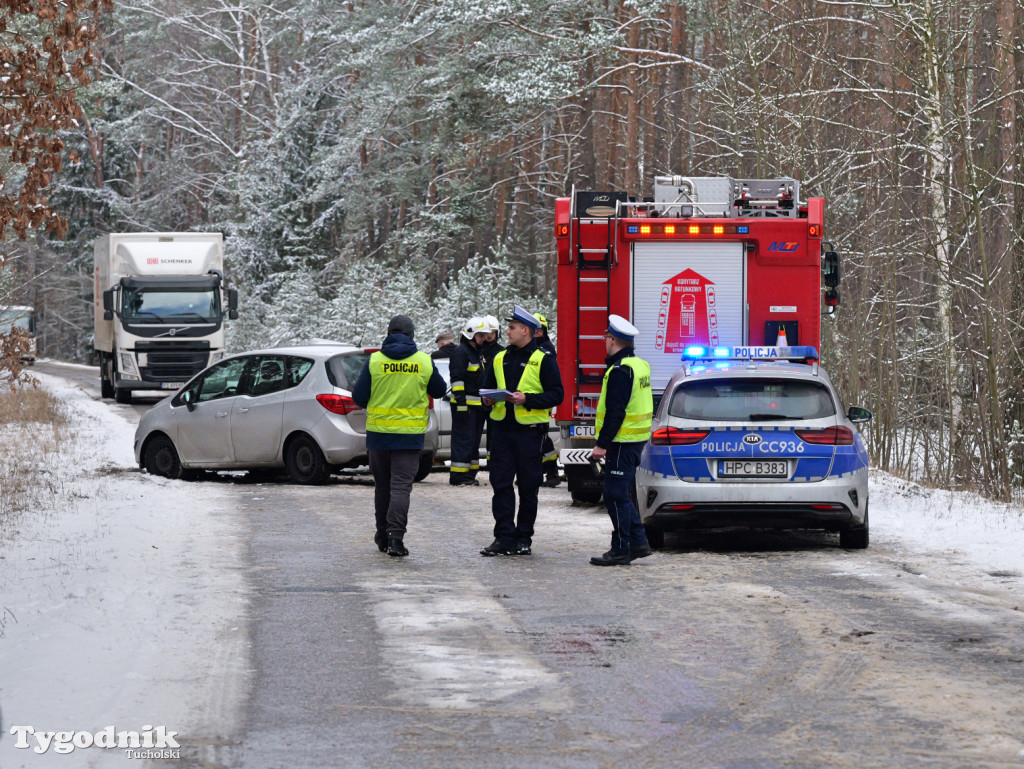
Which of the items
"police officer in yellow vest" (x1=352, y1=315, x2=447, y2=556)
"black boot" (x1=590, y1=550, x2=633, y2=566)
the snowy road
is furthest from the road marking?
"police officer in yellow vest" (x1=352, y1=315, x2=447, y2=556)

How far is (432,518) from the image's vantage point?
13.6 m

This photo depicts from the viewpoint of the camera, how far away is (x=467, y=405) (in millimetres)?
16547

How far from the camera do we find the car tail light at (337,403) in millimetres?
16062

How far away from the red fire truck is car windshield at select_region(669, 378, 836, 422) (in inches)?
113

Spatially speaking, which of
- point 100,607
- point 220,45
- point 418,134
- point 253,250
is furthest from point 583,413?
point 220,45

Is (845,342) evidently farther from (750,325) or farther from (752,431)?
(752,431)

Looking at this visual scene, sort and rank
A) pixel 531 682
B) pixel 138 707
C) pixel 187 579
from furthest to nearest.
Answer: pixel 187 579 → pixel 531 682 → pixel 138 707

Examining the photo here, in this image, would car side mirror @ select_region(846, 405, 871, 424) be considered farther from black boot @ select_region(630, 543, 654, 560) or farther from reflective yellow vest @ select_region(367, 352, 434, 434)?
reflective yellow vest @ select_region(367, 352, 434, 434)

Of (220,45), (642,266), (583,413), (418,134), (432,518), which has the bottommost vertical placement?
(432,518)

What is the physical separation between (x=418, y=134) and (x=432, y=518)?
99.1 ft

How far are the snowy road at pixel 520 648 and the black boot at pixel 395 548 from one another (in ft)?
0.42

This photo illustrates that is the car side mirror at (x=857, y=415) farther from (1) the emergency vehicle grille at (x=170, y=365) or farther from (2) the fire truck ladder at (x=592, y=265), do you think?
(1) the emergency vehicle grille at (x=170, y=365)

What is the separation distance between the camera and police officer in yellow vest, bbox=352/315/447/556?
11.1m

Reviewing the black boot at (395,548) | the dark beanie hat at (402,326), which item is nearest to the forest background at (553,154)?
the dark beanie hat at (402,326)
